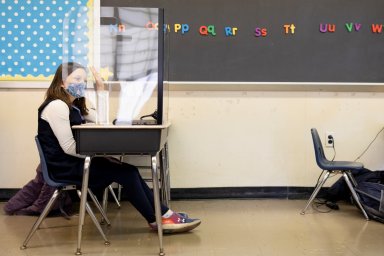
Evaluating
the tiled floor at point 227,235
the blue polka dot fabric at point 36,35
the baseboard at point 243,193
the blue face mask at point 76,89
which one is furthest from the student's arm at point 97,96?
the baseboard at point 243,193

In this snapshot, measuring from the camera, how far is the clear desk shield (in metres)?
2.54

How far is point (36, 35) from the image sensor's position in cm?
359

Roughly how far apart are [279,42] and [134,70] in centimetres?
153

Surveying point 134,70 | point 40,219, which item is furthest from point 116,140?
point 40,219

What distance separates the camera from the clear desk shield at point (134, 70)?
254cm

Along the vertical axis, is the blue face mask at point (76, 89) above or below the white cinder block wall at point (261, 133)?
above

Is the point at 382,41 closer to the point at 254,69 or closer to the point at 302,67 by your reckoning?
the point at 302,67

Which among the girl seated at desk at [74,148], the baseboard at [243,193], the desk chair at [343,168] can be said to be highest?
the girl seated at desk at [74,148]

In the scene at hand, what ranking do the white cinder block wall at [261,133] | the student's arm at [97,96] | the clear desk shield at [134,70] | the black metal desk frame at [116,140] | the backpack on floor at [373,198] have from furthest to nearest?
the white cinder block wall at [261,133] → the backpack on floor at [373,198] → the student's arm at [97,96] → the clear desk shield at [134,70] → the black metal desk frame at [116,140]

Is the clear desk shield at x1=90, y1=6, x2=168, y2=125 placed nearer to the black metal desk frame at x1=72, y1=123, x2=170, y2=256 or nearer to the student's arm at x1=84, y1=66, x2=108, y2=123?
the student's arm at x1=84, y1=66, x2=108, y2=123

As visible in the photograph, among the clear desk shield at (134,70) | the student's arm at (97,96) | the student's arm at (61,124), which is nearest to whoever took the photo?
the student's arm at (61,124)

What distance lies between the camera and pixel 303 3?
3.66 m

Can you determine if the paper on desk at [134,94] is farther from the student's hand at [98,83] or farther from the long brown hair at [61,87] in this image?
the long brown hair at [61,87]

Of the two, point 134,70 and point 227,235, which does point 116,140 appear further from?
point 227,235
